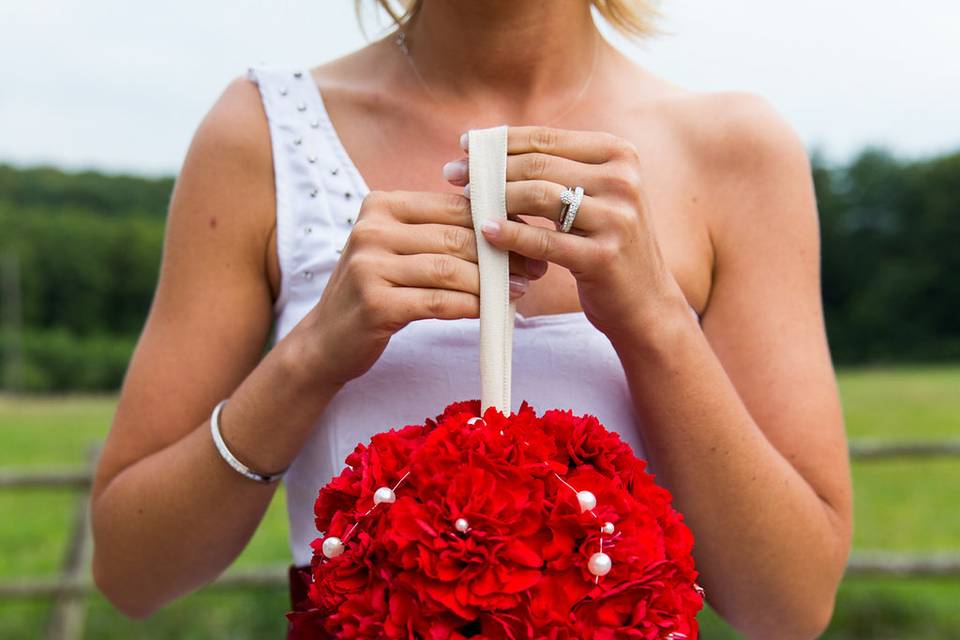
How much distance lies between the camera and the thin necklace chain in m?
1.74

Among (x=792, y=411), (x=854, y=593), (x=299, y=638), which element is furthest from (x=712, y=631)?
(x=299, y=638)

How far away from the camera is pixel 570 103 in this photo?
1756mm

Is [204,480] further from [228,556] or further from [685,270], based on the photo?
[685,270]

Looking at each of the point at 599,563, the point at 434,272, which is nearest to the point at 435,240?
the point at 434,272

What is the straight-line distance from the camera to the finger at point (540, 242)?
120cm

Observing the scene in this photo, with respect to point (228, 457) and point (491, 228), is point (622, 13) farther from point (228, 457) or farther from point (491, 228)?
point (228, 457)

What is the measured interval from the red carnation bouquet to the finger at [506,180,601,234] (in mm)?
251

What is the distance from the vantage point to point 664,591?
1.09 meters

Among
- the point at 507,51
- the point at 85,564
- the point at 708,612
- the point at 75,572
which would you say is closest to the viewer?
the point at 507,51

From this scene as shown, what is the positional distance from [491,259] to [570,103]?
0.63m

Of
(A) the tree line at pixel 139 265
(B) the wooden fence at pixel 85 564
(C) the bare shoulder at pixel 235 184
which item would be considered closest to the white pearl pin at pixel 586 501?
(C) the bare shoulder at pixel 235 184

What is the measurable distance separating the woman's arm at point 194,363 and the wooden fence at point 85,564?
14.1 ft

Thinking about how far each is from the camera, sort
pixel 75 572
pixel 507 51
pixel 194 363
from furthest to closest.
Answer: pixel 75 572 → pixel 507 51 → pixel 194 363

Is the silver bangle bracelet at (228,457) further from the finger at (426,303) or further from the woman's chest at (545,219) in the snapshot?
the finger at (426,303)
